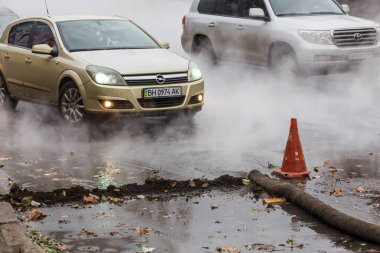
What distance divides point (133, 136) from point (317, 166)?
305cm

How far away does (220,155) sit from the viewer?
32.6 ft

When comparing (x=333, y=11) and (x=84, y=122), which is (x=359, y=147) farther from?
(x=333, y=11)

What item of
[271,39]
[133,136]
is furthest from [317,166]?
[271,39]

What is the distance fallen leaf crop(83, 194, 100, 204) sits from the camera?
762 cm

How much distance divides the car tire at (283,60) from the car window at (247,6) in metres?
0.83

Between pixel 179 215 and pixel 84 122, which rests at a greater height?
pixel 179 215

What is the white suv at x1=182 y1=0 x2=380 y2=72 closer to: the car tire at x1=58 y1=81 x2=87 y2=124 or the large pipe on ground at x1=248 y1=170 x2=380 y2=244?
the car tire at x1=58 y1=81 x2=87 y2=124

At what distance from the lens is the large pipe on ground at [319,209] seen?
6.41m

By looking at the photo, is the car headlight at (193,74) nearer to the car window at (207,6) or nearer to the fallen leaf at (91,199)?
the fallen leaf at (91,199)

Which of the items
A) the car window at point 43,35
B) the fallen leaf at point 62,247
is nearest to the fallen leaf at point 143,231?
the fallen leaf at point 62,247

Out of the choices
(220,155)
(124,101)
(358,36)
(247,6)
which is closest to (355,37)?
(358,36)

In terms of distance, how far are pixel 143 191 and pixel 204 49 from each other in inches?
388

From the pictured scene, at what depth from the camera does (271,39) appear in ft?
50.3

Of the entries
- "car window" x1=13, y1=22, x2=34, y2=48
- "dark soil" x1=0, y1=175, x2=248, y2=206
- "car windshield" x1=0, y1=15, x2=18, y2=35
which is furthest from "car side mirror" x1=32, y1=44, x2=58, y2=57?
"car windshield" x1=0, y1=15, x2=18, y2=35
